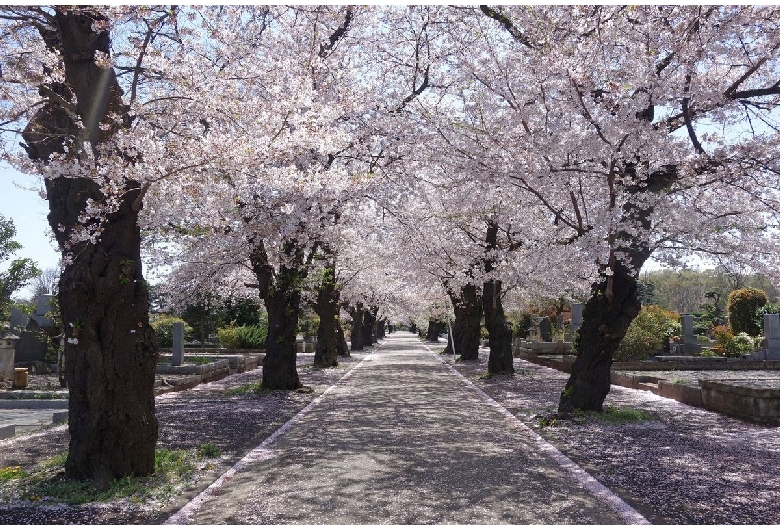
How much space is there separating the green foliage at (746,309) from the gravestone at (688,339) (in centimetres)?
425

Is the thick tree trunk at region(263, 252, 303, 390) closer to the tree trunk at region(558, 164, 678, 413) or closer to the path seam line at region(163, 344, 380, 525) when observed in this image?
the path seam line at region(163, 344, 380, 525)

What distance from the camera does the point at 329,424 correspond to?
34.7 ft

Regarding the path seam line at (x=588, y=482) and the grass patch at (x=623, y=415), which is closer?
the path seam line at (x=588, y=482)

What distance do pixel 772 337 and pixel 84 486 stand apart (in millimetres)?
23605

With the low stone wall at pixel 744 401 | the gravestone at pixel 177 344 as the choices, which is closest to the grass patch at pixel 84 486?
the low stone wall at pixel 744 401

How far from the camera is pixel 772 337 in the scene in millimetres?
22500

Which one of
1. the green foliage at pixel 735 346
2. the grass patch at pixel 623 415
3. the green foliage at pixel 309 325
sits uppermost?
the green foliage at pixel 309 325

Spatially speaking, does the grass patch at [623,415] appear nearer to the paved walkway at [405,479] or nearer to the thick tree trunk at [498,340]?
the paved walkway at [405,479]

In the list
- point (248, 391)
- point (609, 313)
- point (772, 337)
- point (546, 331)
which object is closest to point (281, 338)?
point (248, 391)

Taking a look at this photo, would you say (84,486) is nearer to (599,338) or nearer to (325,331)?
(599,338)

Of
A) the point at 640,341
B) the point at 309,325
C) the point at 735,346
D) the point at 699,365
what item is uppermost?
the point at 309,325

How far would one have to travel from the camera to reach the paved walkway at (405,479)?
526 cm

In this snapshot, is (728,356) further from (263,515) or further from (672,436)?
(263,515)

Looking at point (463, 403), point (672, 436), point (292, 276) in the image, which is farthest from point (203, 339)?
point (672, 436)
